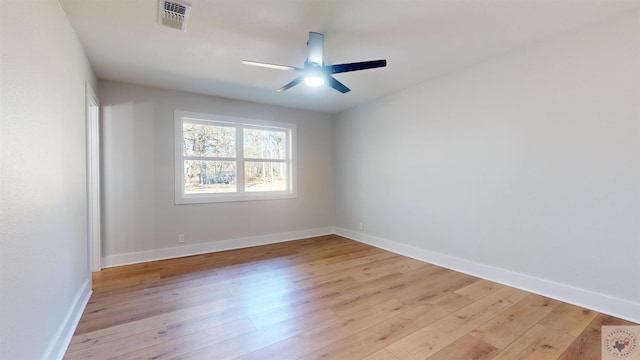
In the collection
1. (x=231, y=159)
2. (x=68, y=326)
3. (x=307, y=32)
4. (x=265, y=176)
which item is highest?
(x=307, y=32)

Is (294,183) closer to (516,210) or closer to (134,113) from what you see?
(134,113)

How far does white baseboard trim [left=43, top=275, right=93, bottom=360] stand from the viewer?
1710 mm

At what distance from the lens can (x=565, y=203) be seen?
255 cm

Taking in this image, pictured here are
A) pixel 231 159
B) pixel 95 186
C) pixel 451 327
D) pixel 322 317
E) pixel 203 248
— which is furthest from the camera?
pixel 231 159

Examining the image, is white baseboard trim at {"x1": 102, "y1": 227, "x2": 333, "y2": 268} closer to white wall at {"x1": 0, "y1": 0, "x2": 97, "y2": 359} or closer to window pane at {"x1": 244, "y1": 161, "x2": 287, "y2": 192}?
window pane at {"x1": 244, "y1": 161, "x2": 287, "y2": 192}

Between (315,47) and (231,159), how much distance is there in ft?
8.74

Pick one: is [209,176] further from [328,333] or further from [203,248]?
[328,333]

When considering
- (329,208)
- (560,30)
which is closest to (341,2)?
(560,30)

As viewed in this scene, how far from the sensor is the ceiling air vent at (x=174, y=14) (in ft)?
6.84

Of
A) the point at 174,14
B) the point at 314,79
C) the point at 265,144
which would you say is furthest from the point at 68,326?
the point at 265,144

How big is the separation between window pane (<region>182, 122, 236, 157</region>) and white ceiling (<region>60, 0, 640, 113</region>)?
35.6 inches

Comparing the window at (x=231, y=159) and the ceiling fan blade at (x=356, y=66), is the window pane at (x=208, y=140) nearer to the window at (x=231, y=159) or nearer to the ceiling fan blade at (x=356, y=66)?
the window at (x=231, y=159)

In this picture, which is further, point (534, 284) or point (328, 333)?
point (534, 284)

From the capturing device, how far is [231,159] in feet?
15.0
